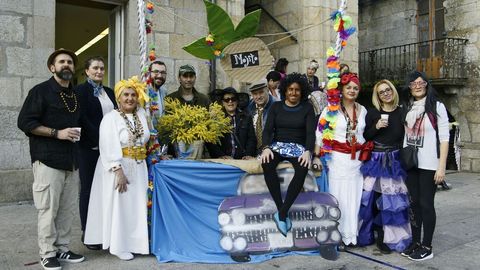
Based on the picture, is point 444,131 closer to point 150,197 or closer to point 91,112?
point 150,197

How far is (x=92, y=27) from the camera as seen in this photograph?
963cm

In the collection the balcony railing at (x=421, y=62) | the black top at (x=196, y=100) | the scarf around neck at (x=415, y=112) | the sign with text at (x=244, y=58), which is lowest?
the scarf around neck at (x=415, y=112)

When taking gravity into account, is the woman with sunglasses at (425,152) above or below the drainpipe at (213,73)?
below

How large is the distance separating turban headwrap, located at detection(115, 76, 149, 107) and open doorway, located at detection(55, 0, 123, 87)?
2.03 meters

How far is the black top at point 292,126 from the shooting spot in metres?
4.31

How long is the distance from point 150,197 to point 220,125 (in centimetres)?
110

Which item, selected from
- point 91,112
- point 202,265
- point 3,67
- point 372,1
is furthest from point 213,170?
point 372,1

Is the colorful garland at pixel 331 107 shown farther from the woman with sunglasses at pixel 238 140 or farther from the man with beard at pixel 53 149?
the man with beard at pixel 53 149

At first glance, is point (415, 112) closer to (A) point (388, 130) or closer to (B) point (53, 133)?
(A) point (388, 130)

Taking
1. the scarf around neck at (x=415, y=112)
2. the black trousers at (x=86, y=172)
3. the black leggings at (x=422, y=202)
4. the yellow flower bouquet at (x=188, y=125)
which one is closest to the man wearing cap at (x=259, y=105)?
the yellow flower bouquet at (x=188, y=125)

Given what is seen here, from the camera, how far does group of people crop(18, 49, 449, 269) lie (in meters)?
3.83

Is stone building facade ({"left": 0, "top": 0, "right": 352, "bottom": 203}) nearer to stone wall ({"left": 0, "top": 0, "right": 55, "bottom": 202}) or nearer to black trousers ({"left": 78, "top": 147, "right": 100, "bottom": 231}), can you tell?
stone wall ({"left": 0, "top": 0, "right": 55, "bottom": 202})

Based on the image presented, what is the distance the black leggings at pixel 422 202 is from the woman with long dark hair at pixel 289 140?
3.61ft

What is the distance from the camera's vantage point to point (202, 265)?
13.0 ft
